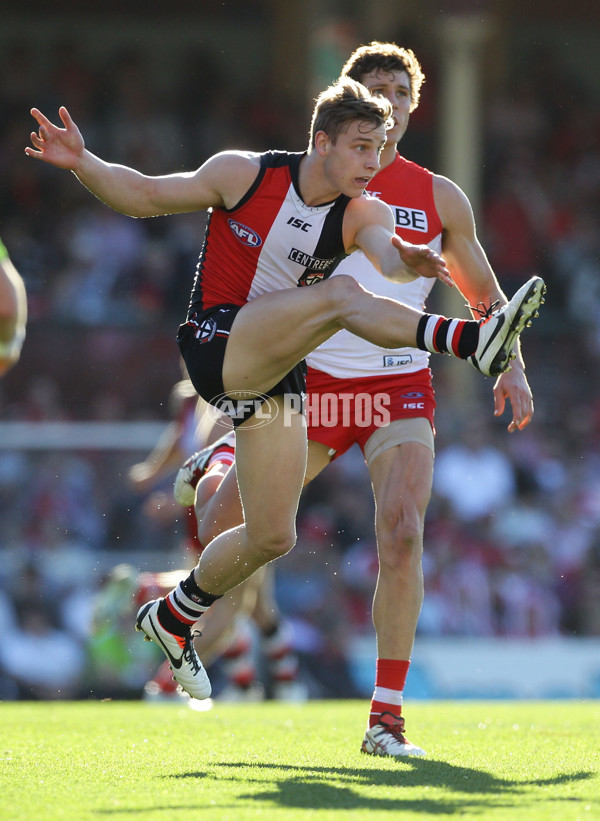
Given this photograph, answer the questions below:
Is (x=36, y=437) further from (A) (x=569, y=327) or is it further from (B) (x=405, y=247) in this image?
(B) (x=405, y=247)

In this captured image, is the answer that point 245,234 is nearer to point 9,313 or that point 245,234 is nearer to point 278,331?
point 278,331

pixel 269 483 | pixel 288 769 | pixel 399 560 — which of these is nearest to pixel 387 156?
pixel 269 483

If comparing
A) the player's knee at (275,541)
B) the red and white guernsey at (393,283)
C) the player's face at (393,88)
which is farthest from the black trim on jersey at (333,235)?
the player's knee at (275,541)

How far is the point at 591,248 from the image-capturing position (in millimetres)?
16750

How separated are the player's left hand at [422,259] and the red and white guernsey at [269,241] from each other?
0.52 meters

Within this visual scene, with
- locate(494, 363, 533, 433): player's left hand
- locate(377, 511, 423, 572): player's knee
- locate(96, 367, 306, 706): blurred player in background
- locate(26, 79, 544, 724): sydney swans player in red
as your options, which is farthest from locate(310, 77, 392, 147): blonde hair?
locate(96, 367, 306, 706): blurred player in background

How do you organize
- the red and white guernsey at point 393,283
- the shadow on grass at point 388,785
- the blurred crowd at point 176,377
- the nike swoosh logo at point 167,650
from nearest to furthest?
the shadow on grass at point 388,785
the nike swoosh logo at point 167,650
the red and white guernsey at point 393,283
the blurred crowd at point 176,377

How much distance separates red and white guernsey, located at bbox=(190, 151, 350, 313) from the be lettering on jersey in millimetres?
564

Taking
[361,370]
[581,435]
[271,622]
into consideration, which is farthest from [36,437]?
[361,370]

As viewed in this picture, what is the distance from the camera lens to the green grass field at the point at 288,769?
3744mm

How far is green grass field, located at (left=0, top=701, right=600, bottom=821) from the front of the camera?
374cm

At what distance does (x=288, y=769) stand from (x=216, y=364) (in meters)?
1.58

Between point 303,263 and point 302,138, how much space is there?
12.1 metres

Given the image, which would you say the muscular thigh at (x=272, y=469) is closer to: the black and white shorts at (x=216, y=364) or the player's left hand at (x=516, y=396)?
the black and white shorts at (x=216, y=364)
